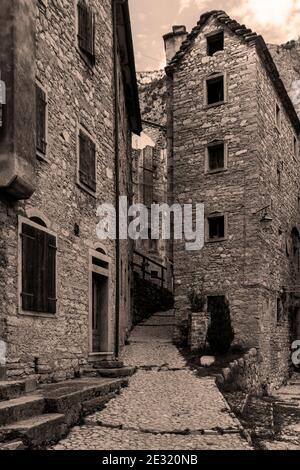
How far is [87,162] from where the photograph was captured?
10.9m

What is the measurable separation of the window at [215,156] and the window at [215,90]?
4.82 feet

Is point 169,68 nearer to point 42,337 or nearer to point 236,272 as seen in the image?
point 236,272

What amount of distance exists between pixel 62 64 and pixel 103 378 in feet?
19.3

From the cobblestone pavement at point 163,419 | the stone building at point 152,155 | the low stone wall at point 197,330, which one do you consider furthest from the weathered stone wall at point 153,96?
the cobblestone pavement at point 163,419

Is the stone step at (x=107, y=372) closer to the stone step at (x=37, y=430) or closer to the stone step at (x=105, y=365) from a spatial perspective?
the stone step at (x=105, y=365)

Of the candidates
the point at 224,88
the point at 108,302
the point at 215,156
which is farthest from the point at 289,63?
the point at 108,302

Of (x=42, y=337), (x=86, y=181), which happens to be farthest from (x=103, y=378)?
(x=86, y=181)

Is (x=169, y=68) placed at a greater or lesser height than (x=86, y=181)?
greater

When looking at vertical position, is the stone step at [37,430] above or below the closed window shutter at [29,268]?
below

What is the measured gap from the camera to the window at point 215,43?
17688 mm

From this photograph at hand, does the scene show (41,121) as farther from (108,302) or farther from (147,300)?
(147,300)

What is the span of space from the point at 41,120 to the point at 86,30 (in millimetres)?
3439

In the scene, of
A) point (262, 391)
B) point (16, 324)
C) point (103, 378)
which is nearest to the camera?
point (16, 324)
